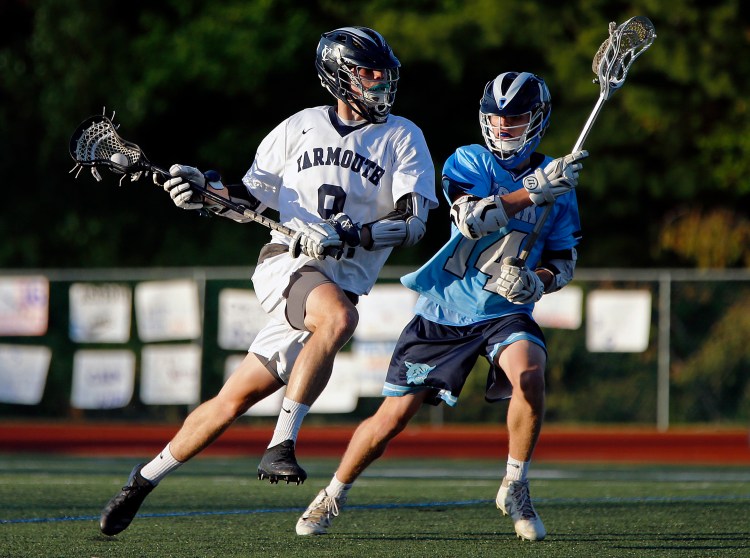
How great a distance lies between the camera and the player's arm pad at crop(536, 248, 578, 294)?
19.3 ft

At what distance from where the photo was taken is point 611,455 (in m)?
12.7

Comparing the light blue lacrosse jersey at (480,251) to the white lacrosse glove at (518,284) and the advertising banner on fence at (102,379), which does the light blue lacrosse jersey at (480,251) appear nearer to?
the white lacrosse glove at (518,284)

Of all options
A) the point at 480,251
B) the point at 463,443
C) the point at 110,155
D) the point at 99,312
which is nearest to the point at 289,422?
the point at 480,251

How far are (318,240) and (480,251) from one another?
38.0 inches

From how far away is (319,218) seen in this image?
554 cm

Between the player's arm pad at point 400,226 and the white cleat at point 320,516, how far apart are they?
1.12 meters

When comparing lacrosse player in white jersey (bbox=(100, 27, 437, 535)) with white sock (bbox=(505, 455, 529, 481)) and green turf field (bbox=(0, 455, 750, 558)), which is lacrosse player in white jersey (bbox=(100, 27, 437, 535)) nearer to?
green turf field (bbox=(0, 455, 750, 558))

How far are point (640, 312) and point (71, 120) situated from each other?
850 centimetres

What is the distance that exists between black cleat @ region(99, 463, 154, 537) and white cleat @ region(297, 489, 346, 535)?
2.21ft

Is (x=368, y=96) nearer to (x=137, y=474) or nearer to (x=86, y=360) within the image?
(x=137, y=474)

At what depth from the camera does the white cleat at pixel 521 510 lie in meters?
5.39

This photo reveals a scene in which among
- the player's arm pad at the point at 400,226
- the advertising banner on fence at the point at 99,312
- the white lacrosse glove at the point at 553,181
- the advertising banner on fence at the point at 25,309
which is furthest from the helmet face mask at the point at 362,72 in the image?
the advertising banner on fence at the point at 25,309

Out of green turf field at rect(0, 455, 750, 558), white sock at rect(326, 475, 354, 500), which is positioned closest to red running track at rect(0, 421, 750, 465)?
green turf field at rect(0, 455, 750, 558)

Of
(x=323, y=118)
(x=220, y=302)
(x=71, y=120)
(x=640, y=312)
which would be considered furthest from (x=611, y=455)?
(x=71, y=120)
